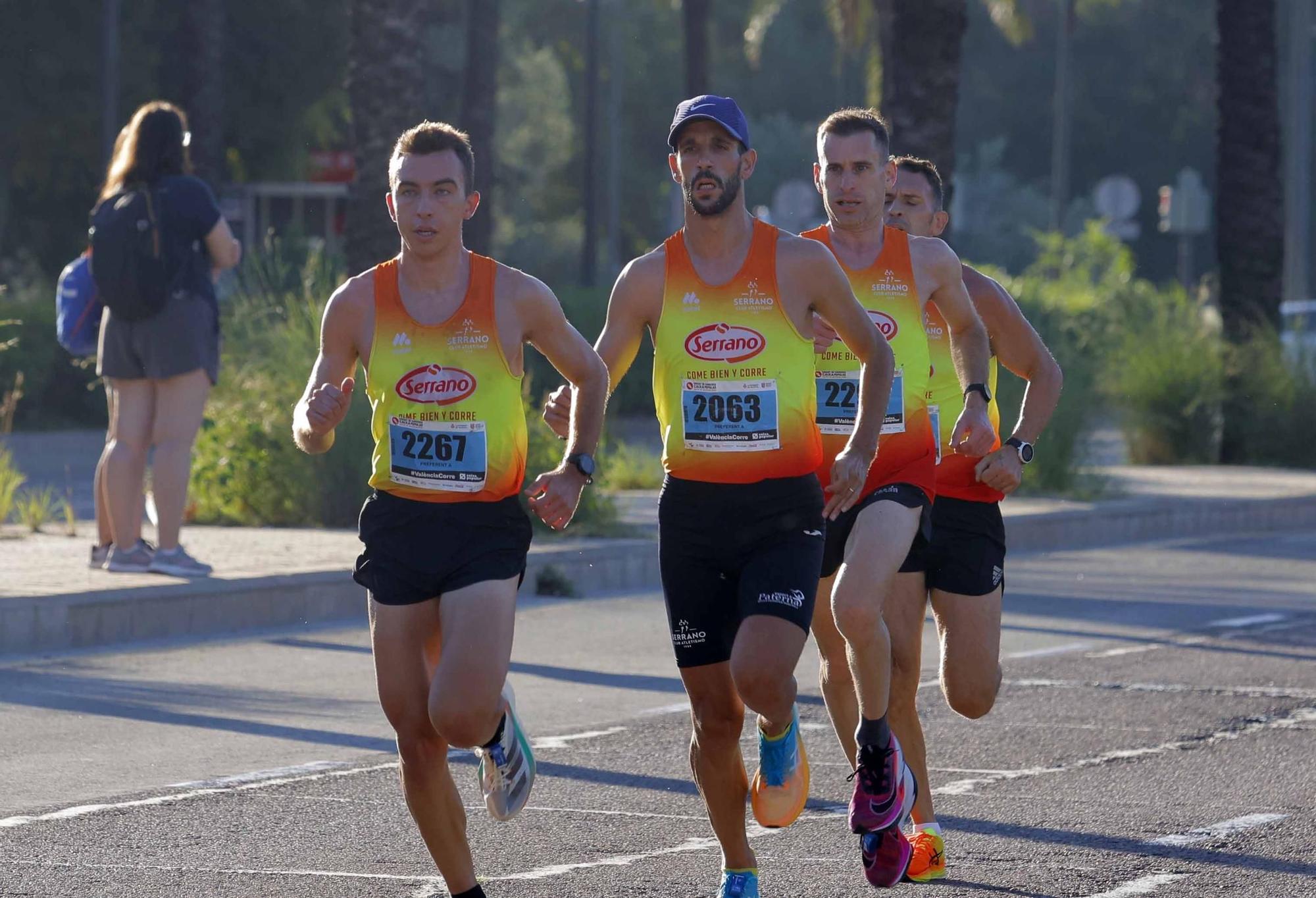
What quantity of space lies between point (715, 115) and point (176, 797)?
2.84 metres

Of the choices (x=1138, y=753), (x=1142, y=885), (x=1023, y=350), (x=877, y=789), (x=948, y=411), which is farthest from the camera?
(x=1138, y=753)

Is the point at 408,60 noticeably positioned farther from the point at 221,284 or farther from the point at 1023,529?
the point at 1023,529

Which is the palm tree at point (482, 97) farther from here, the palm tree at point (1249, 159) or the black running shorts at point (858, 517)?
the black running shorts at point (858, 517)

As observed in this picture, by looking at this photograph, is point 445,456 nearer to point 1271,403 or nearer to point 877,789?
point 877,789

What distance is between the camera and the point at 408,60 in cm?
1570

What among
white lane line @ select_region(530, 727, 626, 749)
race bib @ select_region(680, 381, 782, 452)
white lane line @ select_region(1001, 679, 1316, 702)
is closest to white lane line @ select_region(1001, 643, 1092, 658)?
white lane line @ select_region(1001, 679, 1316, 702)

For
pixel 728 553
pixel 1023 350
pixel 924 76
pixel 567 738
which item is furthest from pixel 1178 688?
pixel 924 76

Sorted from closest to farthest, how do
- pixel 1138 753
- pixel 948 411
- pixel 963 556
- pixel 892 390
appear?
pixel 892 390 < pixel 963 556 < pixel 948 411 < pixel 1138 753

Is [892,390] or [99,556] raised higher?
[892,390]

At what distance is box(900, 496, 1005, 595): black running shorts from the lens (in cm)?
652

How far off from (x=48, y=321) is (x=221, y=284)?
735 cm

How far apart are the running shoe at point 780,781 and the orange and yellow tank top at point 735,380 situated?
25.1 inches

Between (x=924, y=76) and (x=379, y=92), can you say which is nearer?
(x=379, y=92)

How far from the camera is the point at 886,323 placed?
635cm
